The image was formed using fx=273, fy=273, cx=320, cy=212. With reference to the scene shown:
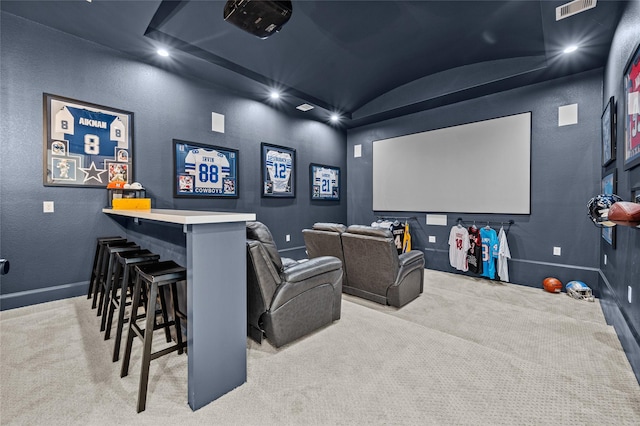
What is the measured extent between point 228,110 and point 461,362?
4311mm

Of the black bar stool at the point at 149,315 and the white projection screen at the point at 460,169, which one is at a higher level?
the white projection screen at the point at 460,169

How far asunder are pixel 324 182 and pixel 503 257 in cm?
341

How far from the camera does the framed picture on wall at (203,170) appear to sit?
3.76 metres

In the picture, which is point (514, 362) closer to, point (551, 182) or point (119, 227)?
point (551, 182)

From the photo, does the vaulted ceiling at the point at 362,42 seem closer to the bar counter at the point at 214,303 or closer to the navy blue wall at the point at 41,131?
the navy blue wall at the point at 41,131

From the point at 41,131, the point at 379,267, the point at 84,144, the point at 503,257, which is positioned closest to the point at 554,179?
the point at 503,257

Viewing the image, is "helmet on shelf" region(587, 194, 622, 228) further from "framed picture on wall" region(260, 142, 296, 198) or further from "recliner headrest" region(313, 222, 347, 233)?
"framed picture on wall" region(260, 142, 296, 198)

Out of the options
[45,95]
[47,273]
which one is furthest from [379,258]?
[45,95]

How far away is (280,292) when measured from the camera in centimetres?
202

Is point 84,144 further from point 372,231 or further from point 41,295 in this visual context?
point 372,231

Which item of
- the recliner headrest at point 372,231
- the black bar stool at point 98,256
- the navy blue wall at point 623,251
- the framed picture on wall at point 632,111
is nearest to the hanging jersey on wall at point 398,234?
the recliner headrest at point 372,231

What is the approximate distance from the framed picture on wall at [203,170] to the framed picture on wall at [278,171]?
1.81ft

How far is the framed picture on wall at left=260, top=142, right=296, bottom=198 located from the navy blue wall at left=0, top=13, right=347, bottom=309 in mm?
671

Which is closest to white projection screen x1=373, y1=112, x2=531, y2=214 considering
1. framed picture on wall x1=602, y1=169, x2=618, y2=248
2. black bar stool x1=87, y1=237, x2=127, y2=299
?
framed picture on wall x1=602, y1=169, x2=618, y2=248
